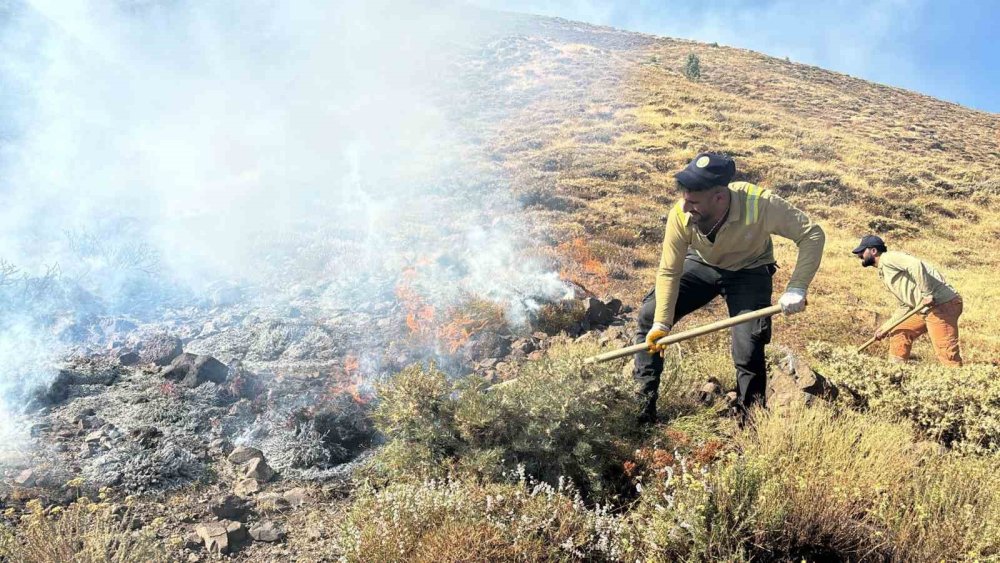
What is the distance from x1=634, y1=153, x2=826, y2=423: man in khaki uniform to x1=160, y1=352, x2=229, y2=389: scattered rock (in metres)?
4.30

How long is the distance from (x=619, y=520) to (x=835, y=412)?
2.66m

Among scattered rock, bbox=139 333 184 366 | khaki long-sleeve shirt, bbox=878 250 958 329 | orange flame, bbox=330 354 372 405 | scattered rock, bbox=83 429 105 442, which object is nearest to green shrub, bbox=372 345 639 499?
orange flame, bbox=330 354 372 405

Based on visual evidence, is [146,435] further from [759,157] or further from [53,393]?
[759,157]

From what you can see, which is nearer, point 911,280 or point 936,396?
point 936,396

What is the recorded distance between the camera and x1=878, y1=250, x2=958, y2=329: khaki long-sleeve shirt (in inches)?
233

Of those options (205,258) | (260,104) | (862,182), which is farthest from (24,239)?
(862,182)

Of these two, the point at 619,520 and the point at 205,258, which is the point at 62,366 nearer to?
the point at 205,258

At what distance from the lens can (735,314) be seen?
386 centimetres

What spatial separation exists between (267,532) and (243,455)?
3.53ft

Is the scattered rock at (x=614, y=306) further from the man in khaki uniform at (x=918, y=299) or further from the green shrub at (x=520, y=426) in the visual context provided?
the green shrub at (x=520, y=426)

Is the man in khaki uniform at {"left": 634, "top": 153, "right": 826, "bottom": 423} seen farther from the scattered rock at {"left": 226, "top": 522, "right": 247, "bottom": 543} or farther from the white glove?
the scattered rock at {"left": 226, "top": 522, "right": 247, "bottom": 543}

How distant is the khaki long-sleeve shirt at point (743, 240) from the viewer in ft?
11.4

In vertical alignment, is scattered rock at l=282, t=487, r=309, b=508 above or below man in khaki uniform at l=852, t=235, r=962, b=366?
below

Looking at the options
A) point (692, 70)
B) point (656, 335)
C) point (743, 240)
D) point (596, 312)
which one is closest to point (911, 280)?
point (596, 312)
